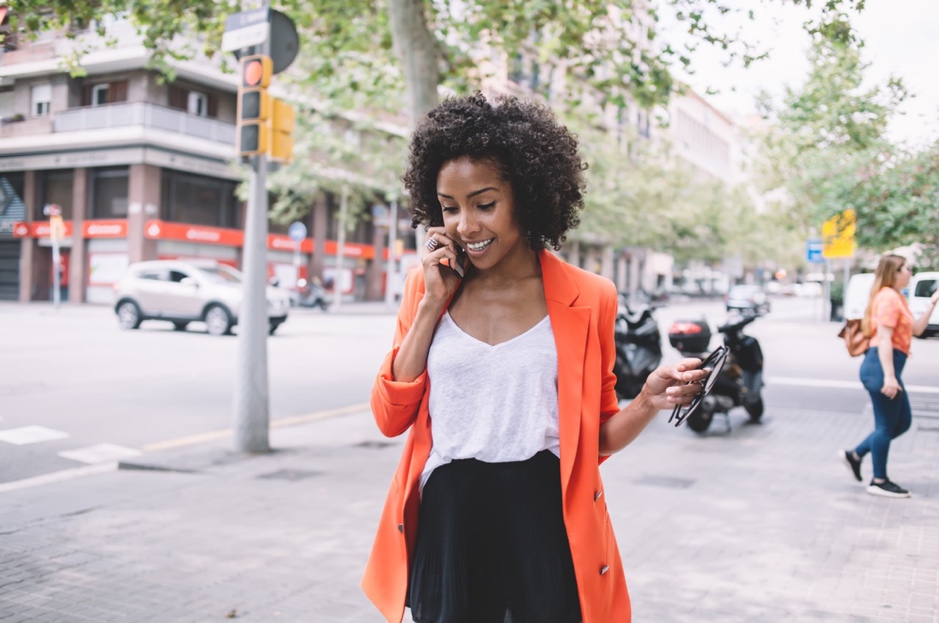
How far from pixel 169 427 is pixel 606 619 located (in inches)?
276

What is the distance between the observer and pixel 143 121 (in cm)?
957

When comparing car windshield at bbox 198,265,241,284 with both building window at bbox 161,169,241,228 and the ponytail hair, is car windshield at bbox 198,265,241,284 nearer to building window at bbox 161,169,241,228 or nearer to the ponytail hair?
building window at bbox 161,169,241,228

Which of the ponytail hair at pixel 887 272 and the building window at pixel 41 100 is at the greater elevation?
the building window at pixel 41 100

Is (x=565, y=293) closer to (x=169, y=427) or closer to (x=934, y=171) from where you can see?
(x=169, y=427)

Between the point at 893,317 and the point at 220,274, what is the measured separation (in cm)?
1372

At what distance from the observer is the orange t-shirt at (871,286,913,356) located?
5781 millimetres

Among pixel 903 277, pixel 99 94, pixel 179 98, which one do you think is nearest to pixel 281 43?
pixel 99 94

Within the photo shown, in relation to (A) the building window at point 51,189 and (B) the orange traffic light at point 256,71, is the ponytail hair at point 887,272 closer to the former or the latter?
(B) the orange traffic light at point 256,71

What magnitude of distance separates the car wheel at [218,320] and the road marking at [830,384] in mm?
10546

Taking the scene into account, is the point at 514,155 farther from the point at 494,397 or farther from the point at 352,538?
the point at 352,538

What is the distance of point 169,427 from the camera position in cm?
824

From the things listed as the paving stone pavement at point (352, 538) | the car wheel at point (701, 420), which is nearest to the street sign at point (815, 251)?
the car wheel at point (701, 420)

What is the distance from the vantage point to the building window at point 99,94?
730cm

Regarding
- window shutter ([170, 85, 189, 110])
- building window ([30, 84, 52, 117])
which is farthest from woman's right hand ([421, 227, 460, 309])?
window shutter ([170, 85, 189, 110])
